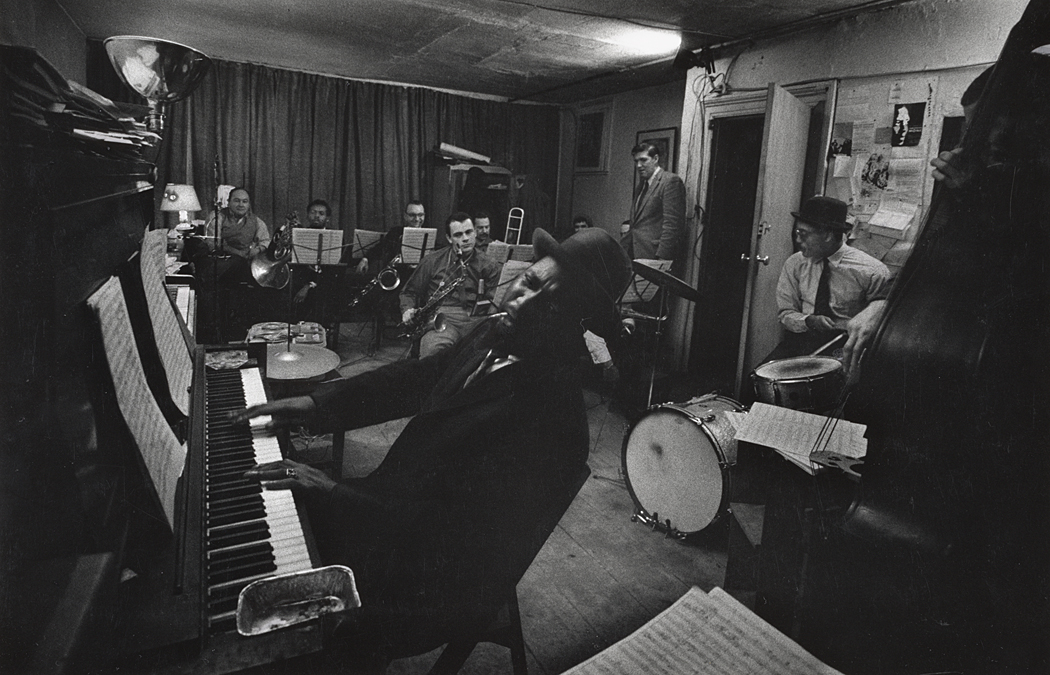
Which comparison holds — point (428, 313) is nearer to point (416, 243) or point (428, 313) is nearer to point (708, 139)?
point (416, 243)

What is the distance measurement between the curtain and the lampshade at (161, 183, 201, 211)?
0.02 m

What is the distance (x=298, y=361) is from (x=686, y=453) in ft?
4.91

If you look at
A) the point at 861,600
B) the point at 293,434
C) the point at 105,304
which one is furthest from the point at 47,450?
the point at 861,600

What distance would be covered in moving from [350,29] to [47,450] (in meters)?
1.11

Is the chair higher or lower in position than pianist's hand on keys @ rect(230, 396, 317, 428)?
lower

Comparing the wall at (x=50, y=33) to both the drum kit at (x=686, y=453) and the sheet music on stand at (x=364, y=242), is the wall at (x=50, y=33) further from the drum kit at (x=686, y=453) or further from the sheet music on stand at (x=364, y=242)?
the drum kit at (x=686, y=453)

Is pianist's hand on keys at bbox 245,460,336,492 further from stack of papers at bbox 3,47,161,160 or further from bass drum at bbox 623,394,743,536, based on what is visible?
bass drum at bbox 623,394,743,536

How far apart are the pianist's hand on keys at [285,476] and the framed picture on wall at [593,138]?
3.89 ft

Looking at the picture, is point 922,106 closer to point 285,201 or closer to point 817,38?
point 817,38

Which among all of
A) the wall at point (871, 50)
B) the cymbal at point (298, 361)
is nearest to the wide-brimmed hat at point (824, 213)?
the wall at point (871, 50)

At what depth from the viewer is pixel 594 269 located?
1979mm

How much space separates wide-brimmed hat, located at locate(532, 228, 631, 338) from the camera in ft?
6.32

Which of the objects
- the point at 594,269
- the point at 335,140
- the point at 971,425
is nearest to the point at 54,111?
the point at 335,140

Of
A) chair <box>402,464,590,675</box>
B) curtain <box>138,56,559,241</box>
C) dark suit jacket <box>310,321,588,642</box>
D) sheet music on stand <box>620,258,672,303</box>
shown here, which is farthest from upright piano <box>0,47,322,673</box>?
sheet music on stand <box>620,258,672,303</box>
